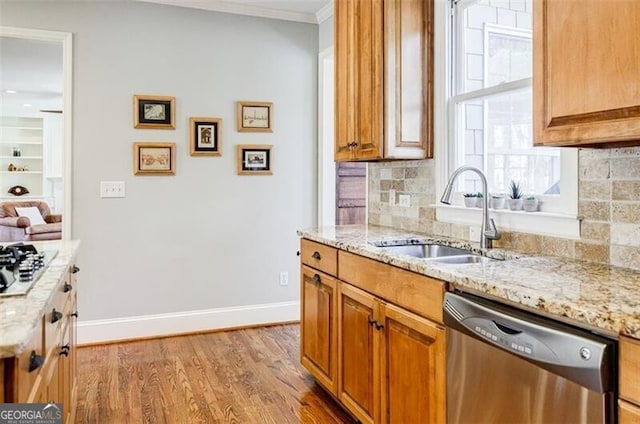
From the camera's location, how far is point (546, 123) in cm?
154

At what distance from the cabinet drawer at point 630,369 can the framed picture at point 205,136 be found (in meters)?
3.29

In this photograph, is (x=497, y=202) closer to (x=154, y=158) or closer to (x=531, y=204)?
(x=531, y=204)

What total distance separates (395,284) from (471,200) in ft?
2.54

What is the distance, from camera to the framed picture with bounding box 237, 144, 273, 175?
3.96 meters

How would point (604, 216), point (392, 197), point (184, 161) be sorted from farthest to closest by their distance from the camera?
1. point (184, 161)
2. point (392, 197)
3. point (604, 216)

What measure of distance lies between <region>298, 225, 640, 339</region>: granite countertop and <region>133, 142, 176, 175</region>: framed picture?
84.7 inches

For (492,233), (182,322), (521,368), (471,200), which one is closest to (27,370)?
(521,368)

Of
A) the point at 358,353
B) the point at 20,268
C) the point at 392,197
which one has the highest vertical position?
the point at 392,197

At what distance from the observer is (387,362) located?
77.1 inches

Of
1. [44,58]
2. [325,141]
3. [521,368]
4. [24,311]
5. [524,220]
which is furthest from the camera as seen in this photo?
[44,58]

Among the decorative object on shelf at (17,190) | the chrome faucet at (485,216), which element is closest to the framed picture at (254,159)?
the chrome faucet at (485,216)

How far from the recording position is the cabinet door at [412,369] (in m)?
1.66

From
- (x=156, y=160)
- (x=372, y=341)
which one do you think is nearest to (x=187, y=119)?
(x=156, y=160)

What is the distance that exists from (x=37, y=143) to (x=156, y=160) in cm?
688
